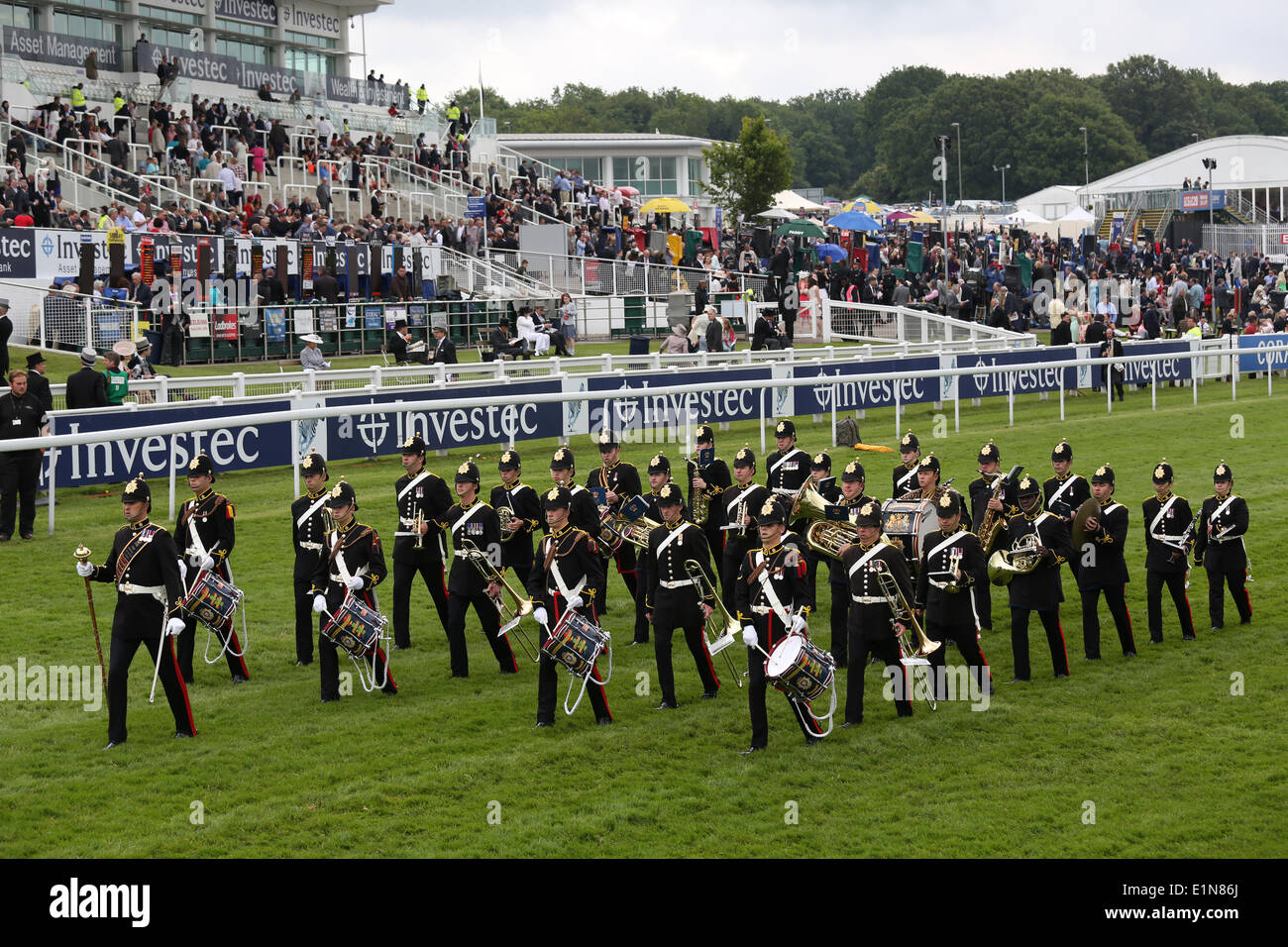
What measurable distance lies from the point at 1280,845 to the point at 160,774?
23.9 feet

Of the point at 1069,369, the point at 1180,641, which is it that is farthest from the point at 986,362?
the point at 1180,641

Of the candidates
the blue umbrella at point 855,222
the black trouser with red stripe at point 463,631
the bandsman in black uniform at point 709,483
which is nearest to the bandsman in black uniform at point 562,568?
the black trouser with red stripe at point 463,631

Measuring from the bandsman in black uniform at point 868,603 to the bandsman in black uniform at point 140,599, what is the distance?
500 cm

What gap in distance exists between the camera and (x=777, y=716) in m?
11.6

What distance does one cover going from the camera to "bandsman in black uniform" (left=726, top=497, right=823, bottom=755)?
421 inches

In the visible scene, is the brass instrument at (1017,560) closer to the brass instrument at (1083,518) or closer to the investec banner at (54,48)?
the brass instrument at (1083,518)

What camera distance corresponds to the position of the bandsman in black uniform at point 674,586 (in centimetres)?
1170

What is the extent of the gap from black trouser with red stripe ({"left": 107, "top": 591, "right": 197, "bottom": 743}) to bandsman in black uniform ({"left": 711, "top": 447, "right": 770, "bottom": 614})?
4.91 m

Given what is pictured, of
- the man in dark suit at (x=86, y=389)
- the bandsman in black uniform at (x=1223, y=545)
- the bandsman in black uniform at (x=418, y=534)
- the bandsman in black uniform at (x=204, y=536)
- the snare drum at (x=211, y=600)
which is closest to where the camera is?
the snare drum at (x=211, y=600)

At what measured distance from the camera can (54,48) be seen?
4459 cm

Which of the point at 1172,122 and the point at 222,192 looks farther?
the point at 1172,122

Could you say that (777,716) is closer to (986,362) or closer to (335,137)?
(986,362)

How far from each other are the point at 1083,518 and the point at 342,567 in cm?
628

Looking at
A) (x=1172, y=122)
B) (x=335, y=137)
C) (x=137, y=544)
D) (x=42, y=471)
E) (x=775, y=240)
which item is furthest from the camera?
(x=1172, y=122)
